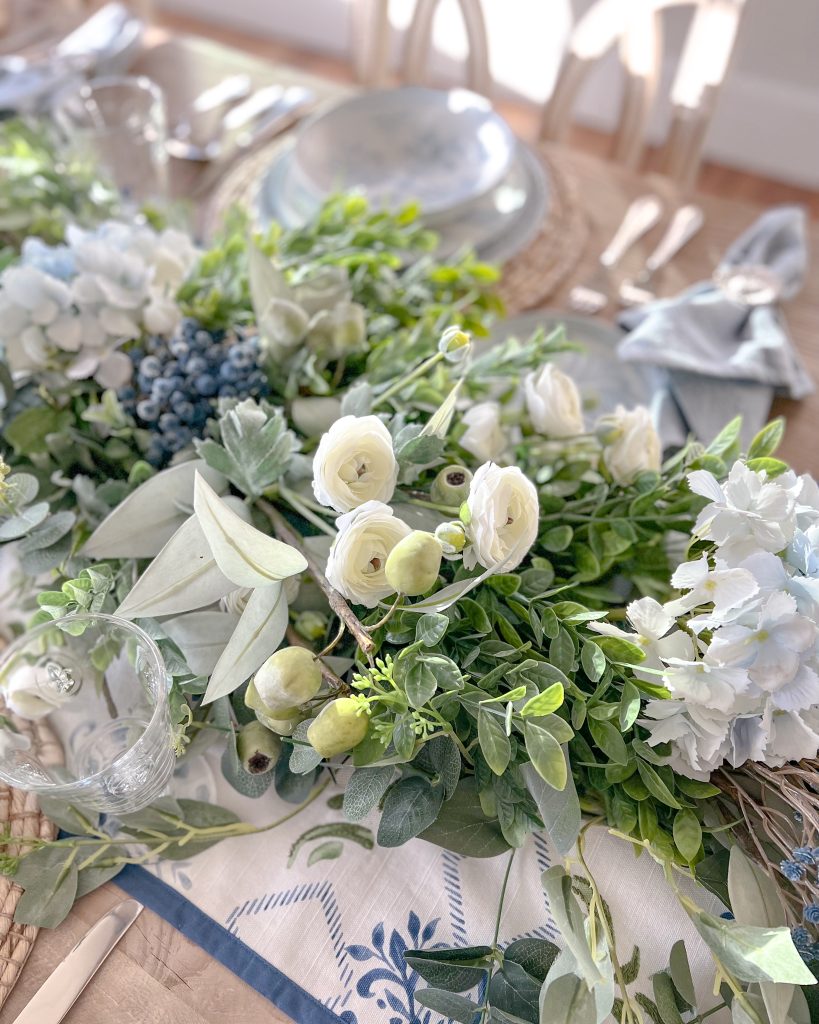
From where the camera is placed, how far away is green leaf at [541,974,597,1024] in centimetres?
39

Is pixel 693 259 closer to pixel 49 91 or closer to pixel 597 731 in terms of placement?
pixel 597 731

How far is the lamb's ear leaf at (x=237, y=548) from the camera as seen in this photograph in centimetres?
42

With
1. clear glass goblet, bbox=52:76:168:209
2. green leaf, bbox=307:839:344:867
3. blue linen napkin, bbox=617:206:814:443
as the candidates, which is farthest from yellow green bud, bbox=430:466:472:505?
clear glass goblet, bbox=52:76:168:209

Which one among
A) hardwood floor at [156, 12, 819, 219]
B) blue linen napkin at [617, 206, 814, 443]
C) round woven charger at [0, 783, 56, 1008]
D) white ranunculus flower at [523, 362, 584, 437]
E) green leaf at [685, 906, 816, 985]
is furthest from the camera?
hardwood floor at [156, 12, 819, 219]

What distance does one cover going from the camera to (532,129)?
7.68 feet

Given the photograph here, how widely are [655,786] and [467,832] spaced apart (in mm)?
101

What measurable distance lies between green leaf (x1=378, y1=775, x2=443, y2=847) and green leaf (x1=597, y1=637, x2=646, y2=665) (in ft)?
0.38

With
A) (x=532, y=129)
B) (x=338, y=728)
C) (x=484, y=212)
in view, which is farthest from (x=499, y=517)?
(x=532, y=129)

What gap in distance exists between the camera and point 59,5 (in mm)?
1420

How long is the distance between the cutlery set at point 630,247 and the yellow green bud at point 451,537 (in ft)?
1.67

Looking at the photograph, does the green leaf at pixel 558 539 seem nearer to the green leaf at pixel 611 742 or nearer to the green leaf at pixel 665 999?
the green leaf at pixel 611 742

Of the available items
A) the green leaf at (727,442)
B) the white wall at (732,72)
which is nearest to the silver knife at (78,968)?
the green leaf at (727,442)

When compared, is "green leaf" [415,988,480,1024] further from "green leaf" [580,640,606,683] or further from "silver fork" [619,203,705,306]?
"silver fork" [619,203,705,306]

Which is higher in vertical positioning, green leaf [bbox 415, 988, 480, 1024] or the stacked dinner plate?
the stacked dinner plate
